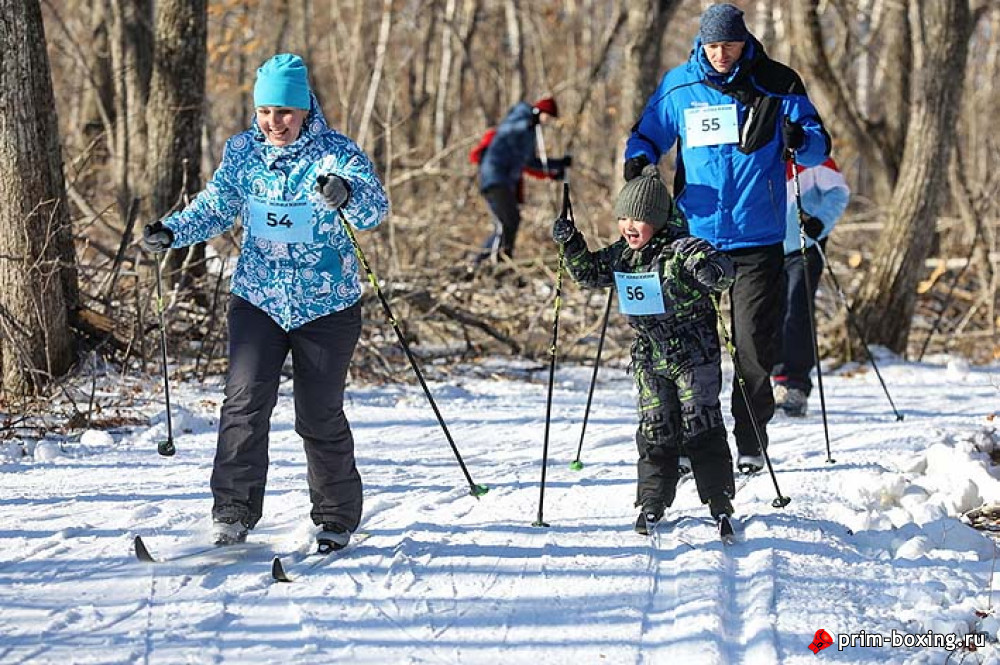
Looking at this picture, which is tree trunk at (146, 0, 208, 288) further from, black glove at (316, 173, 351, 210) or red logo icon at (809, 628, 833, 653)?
red logo icon at (809, 628, 833, 653)

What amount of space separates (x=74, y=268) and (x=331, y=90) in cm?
1986

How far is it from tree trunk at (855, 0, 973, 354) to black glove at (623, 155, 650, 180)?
4.95 m

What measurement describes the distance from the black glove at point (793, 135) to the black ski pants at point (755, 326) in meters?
0.53

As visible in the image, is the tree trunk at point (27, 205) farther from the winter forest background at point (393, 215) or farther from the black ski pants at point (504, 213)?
the black ski pants at point (504, 213)

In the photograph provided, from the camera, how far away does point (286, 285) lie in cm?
451

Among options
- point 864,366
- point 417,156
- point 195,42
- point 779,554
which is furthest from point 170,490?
point 417,156

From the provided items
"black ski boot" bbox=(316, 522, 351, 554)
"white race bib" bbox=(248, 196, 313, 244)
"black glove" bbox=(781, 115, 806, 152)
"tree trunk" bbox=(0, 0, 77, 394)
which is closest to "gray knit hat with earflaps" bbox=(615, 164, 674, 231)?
"black glove" bbox=(781, 115, 806, 152)

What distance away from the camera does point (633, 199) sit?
16.1 ft

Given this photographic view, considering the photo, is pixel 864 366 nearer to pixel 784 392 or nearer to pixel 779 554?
pixel 784 392

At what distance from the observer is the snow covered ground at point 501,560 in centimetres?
383

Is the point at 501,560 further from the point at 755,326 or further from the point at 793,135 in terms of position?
the point at 793,135

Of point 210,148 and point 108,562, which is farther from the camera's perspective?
point 210,148

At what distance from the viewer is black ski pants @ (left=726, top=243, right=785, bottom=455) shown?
5.91m

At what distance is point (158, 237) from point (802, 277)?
4699 millimetres
